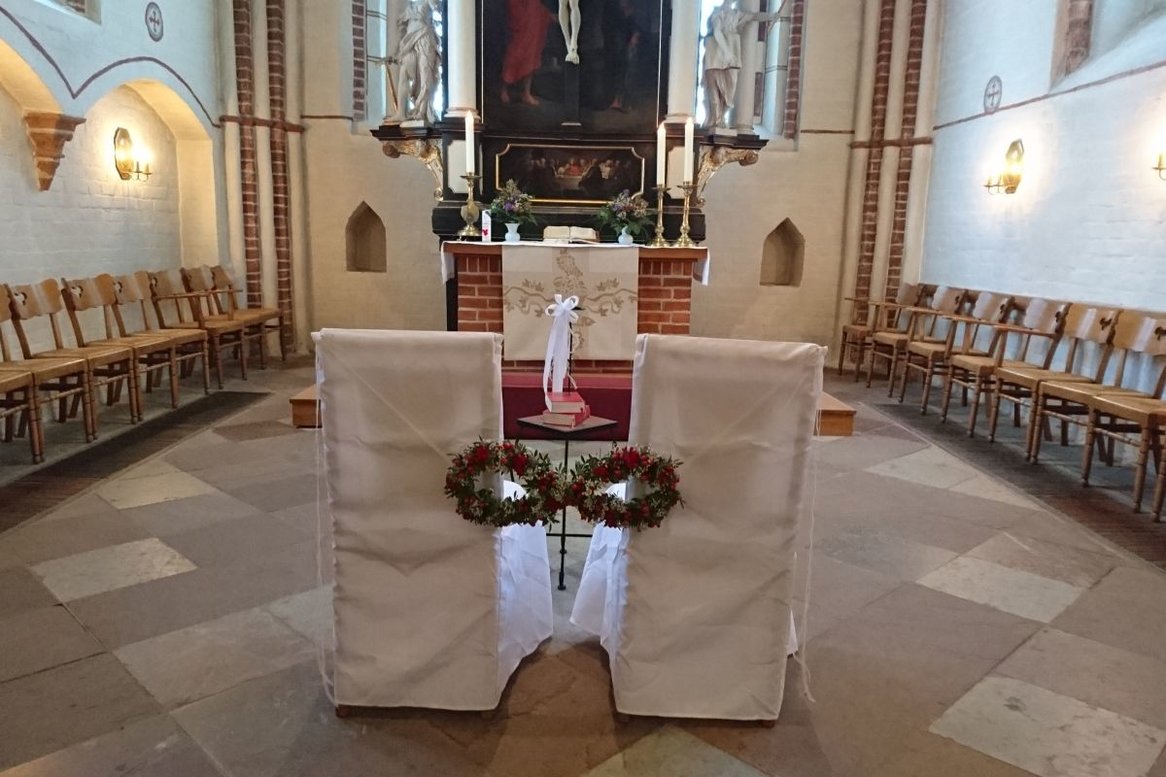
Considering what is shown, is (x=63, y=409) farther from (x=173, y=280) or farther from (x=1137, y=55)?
(x=1137, y=55)

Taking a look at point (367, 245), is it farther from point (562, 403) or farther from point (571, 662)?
point (571, 662)

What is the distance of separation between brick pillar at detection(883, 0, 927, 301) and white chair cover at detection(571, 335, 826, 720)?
810 cm

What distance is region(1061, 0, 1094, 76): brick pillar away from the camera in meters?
7.09

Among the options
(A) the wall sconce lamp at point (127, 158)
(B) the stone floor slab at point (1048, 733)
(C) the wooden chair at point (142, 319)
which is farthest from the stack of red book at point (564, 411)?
(A) the wall sconce lamp at point (127, 158)

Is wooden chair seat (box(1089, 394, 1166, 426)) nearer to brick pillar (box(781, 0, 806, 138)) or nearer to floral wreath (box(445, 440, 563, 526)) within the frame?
floral wreath (box(445, 440, 563, 526))

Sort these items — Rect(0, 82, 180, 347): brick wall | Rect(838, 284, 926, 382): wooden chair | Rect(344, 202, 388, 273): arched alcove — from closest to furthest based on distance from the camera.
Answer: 1. Rect(0, 82, 180, 347): brick wall
2. Rect(838, 284, 926, 382): wooden chair
3. Rect(344, 202, 388, 273): arched alcove

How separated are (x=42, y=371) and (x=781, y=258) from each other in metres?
8.07

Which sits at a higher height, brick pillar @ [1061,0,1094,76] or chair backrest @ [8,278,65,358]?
brick pillar @ [1061,0,1094,76]

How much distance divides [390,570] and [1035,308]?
20.6ft

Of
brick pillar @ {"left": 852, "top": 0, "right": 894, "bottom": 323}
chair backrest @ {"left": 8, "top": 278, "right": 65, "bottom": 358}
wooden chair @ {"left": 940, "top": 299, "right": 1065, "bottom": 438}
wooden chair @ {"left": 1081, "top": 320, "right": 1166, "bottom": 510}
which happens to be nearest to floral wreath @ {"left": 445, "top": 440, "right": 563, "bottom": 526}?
wooden chair @ {"left": 1081, "top": 320, "right": 1166, "bottom": 510}

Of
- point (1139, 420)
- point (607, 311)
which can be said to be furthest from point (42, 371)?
point (1139, 420)

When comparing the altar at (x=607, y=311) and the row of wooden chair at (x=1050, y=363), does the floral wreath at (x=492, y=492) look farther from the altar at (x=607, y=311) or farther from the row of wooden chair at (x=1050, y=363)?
the row of wooden chair at (x=1050, y=363)

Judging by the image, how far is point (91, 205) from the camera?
7309mm

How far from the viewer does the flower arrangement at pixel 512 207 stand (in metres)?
7.29
